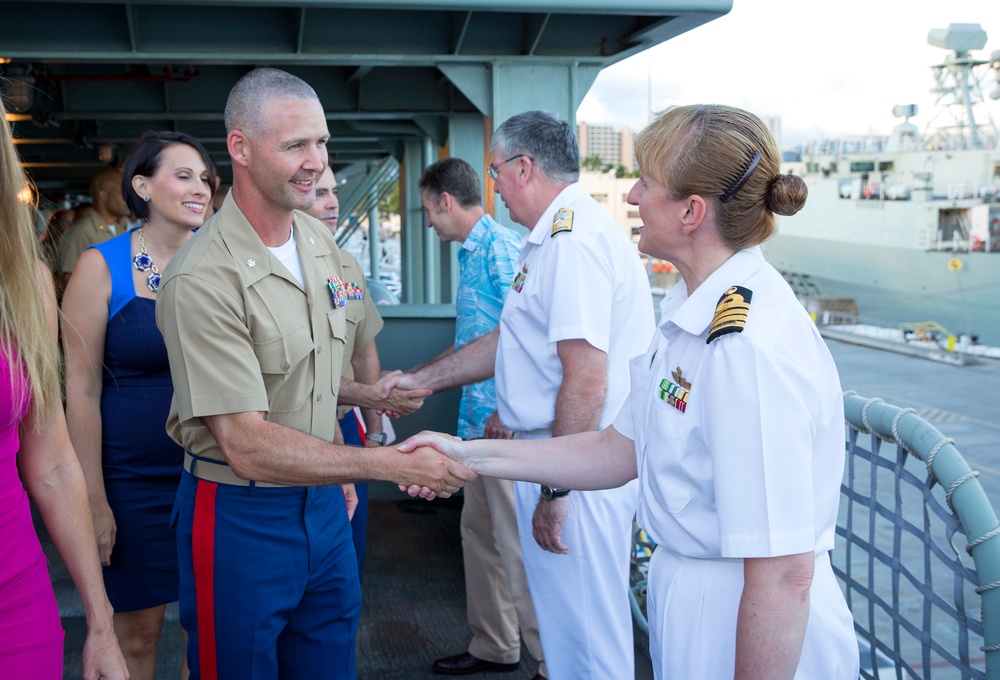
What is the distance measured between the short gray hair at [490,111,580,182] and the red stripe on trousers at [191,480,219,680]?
5.31 feet

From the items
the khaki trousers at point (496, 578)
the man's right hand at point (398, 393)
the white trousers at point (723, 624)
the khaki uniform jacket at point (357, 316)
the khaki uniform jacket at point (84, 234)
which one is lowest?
the khaki trousers at point (496, 578)

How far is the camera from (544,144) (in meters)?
3.03

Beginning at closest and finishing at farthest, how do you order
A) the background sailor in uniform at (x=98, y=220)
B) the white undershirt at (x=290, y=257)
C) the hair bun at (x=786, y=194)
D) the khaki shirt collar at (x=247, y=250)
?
1. the hair bun at (x=786, y=194)
2. the khaki shirt collar at (x=247, y=250)
3. the white undershirt at (x=290, y=257)
4. the background sailor in uniform at (x=98, y=220)

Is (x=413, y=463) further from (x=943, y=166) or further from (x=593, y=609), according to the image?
(x=943, y=166)

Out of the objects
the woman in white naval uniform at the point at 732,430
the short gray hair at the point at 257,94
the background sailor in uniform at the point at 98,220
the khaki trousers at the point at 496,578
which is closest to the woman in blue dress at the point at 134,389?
the short gray hair at the point at 257,94

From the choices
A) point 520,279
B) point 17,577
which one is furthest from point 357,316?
point 17,577

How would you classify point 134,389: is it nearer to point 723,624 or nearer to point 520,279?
point 520,279

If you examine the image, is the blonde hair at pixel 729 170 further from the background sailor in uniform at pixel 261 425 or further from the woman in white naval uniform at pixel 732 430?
the background sailor in uniform at pixel 261 425

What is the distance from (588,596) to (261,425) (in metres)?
1.30

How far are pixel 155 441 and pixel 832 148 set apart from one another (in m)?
41.9

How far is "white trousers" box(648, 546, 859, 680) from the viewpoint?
1.61 meters

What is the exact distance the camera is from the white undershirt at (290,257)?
231 cm

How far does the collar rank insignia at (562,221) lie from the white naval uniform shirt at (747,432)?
110 cm

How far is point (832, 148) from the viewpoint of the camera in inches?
1563
